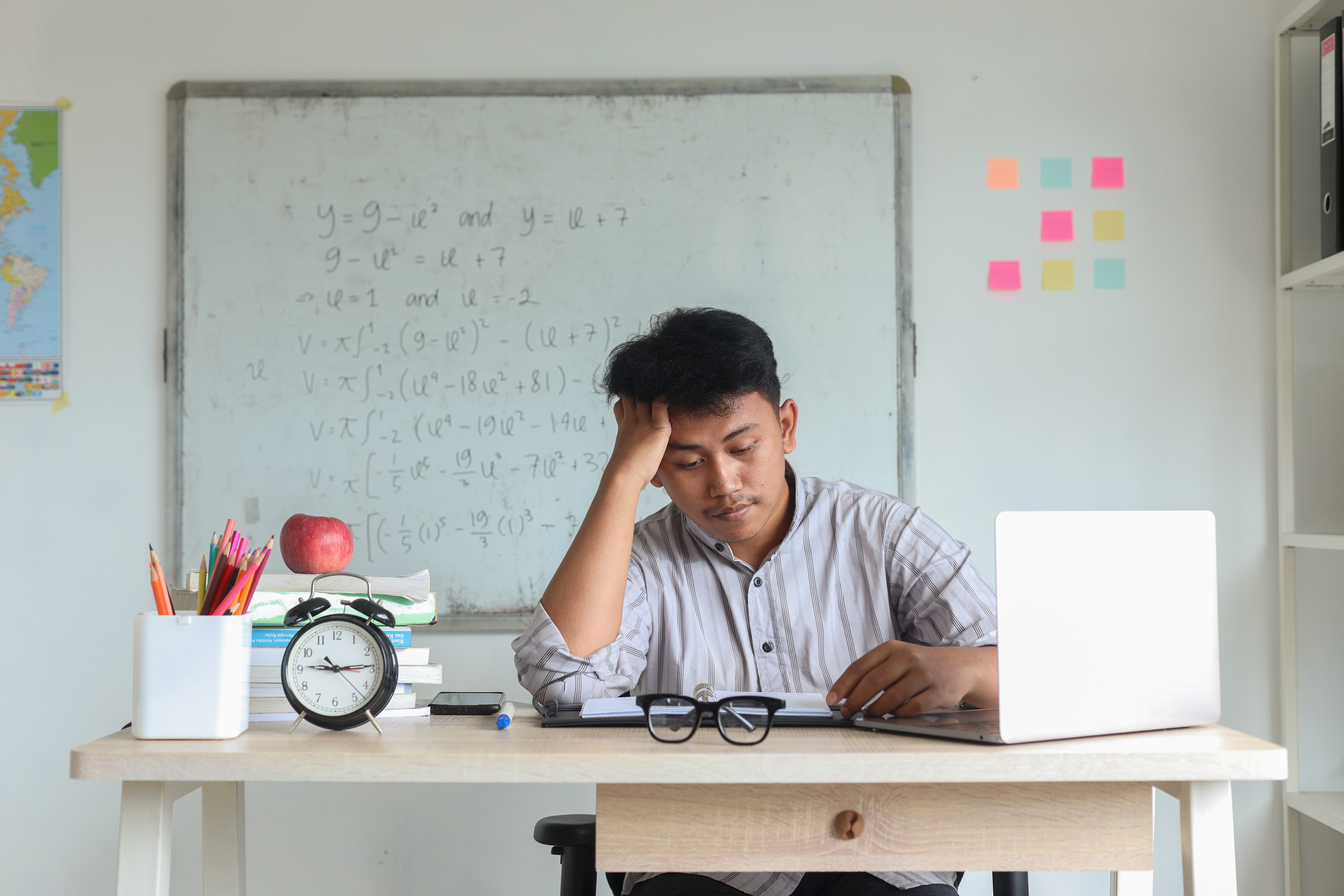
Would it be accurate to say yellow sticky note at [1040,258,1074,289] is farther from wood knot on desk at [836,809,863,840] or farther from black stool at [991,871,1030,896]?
wood knot on desk at [836,809,863,840]

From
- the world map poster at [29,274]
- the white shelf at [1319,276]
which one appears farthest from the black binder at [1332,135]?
the world map poster at [29,274]

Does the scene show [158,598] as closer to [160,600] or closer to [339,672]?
[160,600]

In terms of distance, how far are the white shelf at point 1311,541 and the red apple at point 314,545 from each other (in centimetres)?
173

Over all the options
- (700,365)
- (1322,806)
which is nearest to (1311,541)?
(1322,806)

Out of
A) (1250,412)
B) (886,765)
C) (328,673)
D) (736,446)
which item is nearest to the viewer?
(886,765)

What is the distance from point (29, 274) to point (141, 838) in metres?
1.73

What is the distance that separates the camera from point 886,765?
809 mm

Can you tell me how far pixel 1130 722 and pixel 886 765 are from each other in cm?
24

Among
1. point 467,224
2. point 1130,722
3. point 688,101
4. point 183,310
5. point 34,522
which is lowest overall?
point 1130,722

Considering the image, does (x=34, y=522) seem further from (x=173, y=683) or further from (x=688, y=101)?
(x=688, y=101)

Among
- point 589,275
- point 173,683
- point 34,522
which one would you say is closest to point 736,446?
point 173,683

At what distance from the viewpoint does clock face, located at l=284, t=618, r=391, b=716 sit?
0.94 metres

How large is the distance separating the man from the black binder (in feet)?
3.68

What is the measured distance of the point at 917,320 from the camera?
2.07 meters
